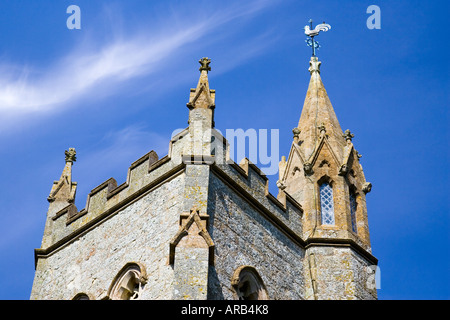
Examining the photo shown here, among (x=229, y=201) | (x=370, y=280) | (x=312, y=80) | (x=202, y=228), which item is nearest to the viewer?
(x=202, y=228)

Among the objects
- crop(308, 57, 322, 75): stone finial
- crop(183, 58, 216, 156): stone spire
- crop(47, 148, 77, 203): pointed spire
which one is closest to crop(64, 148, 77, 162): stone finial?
crop(47, 148, 77, 203): pointed spire

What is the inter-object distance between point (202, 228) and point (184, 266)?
1028 millimetres

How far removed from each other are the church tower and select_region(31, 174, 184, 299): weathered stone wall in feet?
13.6

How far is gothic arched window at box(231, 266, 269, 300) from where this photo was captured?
2520cm

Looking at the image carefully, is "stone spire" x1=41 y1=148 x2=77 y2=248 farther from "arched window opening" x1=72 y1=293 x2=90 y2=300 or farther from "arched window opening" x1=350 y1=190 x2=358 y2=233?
A: "arched window opening" x1=350 y1=190 x2=358 y2=233

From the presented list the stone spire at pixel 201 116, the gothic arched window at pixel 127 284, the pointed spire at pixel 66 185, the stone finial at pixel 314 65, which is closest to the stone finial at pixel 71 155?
the pointed spire at pixel 66 185

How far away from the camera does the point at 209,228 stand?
24781 mm

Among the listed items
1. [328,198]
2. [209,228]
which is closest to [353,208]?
[328,198]

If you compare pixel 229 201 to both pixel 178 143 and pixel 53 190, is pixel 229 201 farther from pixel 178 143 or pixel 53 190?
pixel 53 190

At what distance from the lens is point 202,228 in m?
24.0

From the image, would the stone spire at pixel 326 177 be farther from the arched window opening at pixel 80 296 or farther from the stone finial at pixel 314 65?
the arched window opening at pixel 80 296
